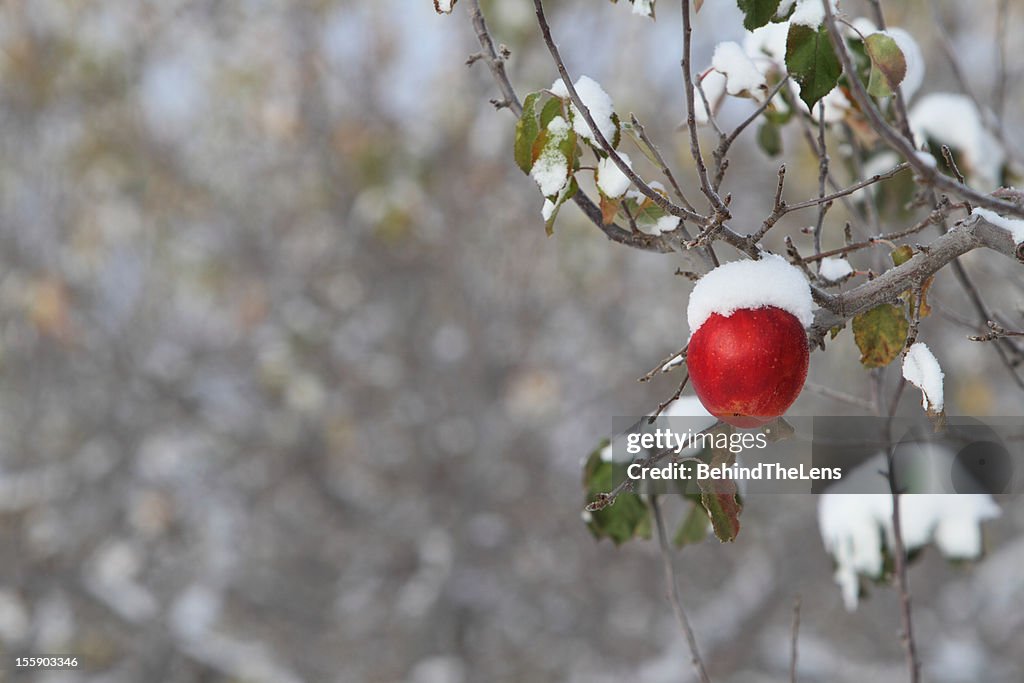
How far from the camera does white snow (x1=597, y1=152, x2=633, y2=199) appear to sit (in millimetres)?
755

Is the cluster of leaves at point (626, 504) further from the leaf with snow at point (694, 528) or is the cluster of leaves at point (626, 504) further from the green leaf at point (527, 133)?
the green leaf at point (527, 133)

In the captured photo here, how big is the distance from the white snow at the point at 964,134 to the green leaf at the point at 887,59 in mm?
573

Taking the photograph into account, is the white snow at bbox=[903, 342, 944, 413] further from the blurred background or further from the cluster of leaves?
the blurred background

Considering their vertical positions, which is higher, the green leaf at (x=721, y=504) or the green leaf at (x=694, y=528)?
the green leaf at (x=694, y=528)

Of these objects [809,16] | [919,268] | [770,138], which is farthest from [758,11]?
[770,138]

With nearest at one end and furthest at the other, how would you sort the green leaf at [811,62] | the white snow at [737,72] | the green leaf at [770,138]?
1. the green leaf at [811,62]
2. the white snow at [737,72]
3. the green leaf at [770,138]

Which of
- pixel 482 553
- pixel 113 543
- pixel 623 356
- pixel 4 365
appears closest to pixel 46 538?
pixel 113 543

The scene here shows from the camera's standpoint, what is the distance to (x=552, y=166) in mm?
756

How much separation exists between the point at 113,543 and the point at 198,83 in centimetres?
234

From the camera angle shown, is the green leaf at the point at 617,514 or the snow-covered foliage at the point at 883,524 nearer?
the green leaf at the point at 617,514

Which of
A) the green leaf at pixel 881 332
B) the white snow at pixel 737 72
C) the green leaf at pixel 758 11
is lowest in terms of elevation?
the green leaf at pixel 881 332

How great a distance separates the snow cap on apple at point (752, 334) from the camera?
0.76 meters

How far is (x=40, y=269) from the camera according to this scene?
11.2 ft

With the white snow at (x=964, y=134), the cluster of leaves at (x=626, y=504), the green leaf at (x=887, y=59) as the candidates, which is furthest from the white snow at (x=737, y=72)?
the white snow at (x=964, y=134)
